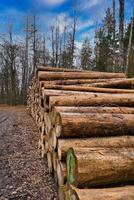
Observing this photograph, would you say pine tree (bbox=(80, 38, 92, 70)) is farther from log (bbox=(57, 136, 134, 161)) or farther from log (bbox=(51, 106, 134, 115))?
log (bbox=(57, 136, 134, 161))

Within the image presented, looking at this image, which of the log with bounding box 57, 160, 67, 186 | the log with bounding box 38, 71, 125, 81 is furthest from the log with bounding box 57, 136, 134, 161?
the log with bounding box 38, 71, 125, 81

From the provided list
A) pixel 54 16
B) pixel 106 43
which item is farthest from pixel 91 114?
pixel 54 16

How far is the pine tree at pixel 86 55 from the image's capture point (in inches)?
1514

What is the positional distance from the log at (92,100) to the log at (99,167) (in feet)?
6.45

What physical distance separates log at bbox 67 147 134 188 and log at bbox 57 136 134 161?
52 cm

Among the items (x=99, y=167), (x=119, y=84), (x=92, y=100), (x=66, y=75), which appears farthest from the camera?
(x=66, y=75)

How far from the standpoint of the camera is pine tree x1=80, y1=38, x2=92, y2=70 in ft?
126

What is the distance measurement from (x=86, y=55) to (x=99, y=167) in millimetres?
38028

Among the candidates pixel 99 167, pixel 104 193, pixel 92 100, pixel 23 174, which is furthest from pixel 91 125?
pixel 23 174

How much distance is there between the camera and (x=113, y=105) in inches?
228

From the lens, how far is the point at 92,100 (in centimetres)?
582

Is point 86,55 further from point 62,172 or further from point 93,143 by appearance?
point 62,172

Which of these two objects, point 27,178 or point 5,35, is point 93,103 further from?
point 5,35

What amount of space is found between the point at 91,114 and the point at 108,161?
4.02 ft
